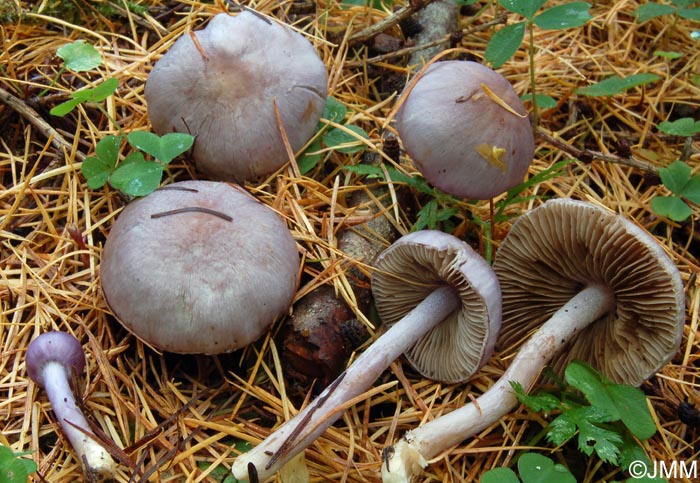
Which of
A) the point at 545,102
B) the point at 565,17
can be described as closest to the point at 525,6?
the point at 565,17

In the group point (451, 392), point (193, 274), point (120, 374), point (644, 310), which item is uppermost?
point (193, 274)

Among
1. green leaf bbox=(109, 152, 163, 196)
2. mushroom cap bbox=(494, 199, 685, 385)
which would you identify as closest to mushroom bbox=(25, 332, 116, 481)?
green leaf bbox=(109, 152, 163, 196)

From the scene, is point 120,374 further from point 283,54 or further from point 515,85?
point 515,85

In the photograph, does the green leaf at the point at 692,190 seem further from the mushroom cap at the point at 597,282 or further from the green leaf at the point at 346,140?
the green leaf at the point at 346,140

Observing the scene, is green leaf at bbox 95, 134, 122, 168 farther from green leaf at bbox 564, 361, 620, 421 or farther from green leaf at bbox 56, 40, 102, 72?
Result: green leaf at bbox 564, 361, 620, 421

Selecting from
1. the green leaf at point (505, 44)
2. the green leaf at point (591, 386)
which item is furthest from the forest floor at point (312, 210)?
the green leaf at point (505, 44)

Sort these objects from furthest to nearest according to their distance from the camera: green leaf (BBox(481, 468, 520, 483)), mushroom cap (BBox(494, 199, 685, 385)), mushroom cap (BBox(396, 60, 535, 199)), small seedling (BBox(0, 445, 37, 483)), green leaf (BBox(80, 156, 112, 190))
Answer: green leaf (BBox(80, 156, 112, 190)), mushroom cap (BBox(396, 60, 535, 199)), mushroom cap (BBox(494, 199, 685, 385)), green leaf (BBox(481, 468, 520, 483)), small seedling (BBox(0, 445, 37, 483))

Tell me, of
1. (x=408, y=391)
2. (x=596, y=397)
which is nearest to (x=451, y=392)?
(x=408, y=391)
